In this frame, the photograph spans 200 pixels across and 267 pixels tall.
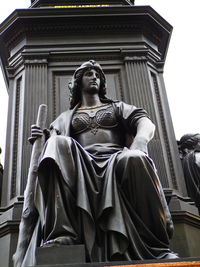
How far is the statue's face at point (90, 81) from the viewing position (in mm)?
6199

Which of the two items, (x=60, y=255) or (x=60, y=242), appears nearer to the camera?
(x=60, y=255)

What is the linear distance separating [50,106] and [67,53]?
131 cm

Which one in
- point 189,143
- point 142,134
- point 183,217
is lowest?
point 183,217

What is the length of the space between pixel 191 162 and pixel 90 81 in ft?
7.19

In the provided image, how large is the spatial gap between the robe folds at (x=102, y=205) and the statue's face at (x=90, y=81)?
5.11ft

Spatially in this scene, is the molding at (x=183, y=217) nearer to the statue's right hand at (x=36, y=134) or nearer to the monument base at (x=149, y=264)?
the statue's right hand at (x=36, y=134)

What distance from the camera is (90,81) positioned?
20.4 feet

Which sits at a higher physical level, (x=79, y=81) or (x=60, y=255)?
(x=79, y=81)

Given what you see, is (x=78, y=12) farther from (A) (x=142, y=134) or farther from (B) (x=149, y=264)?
(B) (x=149, y=264)

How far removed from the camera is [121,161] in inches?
186

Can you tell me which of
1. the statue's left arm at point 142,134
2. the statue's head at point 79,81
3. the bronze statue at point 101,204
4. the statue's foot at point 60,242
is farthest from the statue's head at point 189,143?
the statue's foot at point 60,242

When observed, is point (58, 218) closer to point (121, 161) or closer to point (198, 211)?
point (121, 161)

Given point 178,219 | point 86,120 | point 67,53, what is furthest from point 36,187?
point 67,53

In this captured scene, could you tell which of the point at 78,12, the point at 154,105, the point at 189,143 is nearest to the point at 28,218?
the point at 154,105
